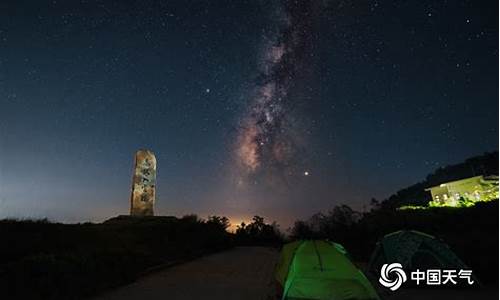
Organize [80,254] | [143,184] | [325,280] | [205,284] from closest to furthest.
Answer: [325,280] → [205,284] → [80,254] → [143,184]

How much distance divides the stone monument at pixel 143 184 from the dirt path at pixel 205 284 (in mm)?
14191

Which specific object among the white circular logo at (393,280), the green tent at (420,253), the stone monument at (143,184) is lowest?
the white circular logo at (393,280)

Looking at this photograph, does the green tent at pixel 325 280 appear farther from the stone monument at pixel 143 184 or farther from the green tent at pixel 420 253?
the stone monument at pixel 143 184

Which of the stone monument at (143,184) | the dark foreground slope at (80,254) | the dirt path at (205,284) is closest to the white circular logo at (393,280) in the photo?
the dirt path at (205,284)

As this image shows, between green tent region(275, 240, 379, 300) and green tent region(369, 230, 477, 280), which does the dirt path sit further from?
green tent region(369, 230, 477, 280)

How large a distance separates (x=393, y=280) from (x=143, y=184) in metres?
21.9

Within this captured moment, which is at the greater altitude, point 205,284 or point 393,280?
point 205,284

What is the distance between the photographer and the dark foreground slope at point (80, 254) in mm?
7727

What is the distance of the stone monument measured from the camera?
27125 millimetres

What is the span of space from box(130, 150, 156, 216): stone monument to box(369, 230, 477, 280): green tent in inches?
822

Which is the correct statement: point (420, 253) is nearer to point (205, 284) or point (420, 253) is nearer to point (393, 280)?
point (393, 280)

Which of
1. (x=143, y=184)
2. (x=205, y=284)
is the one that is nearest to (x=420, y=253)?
(x=205, y=284)

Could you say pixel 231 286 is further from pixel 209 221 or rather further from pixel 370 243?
pixel 209 221

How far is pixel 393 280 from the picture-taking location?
10.4 meters
